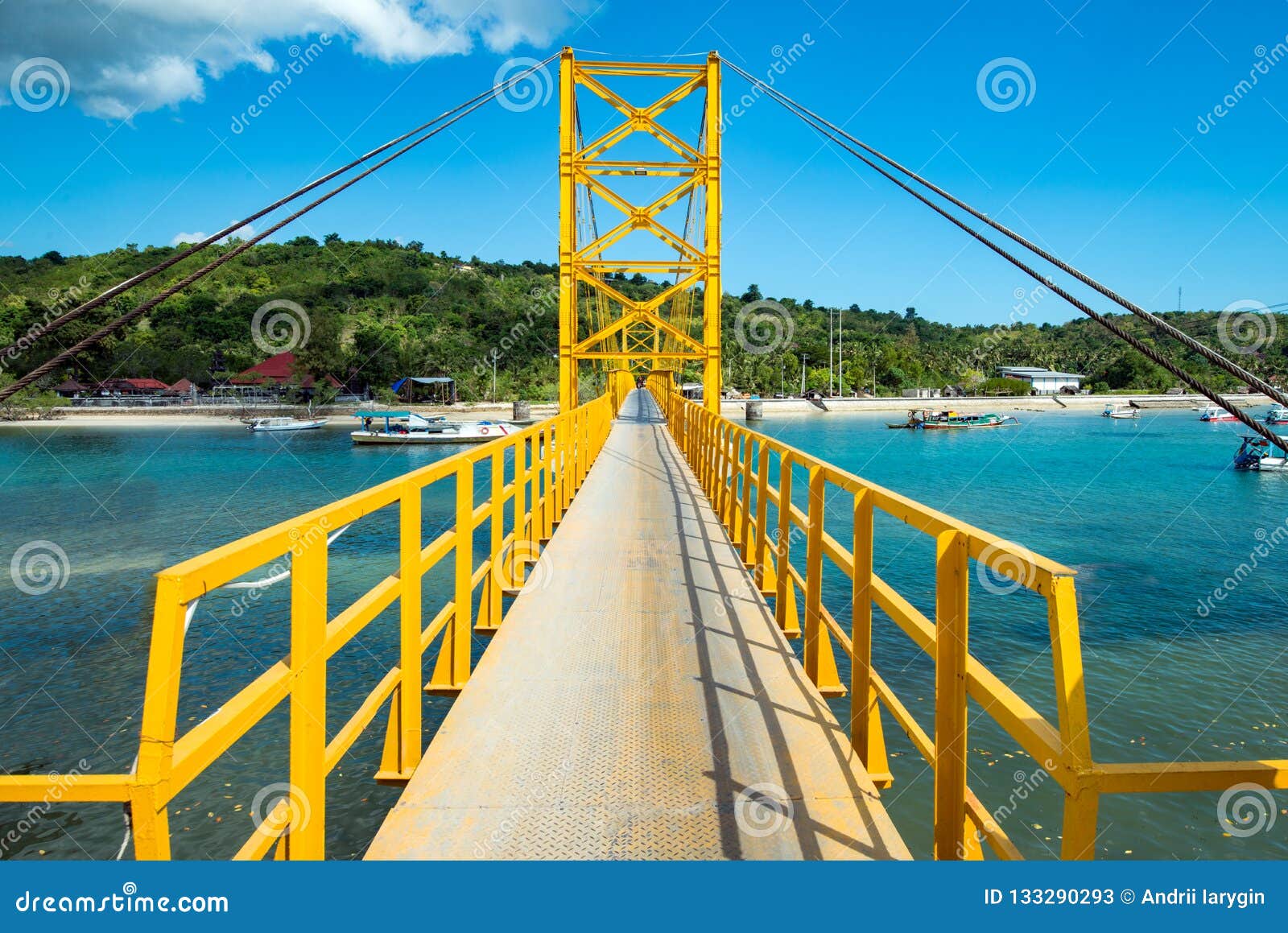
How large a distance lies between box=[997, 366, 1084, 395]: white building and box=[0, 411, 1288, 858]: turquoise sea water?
7798cm

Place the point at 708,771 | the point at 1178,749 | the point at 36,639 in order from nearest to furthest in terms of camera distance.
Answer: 1. the point at 708,771
2. the point at 1178,749
3. the point at 36,639

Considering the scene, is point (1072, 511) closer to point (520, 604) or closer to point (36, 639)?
point (520, 604)

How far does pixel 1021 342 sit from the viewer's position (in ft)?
388

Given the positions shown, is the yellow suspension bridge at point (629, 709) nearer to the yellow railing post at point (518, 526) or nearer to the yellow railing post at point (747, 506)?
the yellow railing post at point (518, 526)

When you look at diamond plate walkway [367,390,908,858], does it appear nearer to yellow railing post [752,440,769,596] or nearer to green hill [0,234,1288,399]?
yellow railing post [752,440,769,596]

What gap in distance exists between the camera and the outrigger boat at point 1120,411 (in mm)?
85938

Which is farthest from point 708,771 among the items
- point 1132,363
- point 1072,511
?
point 1132,363

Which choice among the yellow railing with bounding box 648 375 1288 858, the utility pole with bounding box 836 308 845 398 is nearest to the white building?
the utility pole with bounding box 836 308 845 398

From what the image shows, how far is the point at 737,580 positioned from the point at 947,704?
11.5ft

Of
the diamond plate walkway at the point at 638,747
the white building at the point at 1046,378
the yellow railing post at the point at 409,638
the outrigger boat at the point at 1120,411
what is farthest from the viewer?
the white building at the point at 1046,378

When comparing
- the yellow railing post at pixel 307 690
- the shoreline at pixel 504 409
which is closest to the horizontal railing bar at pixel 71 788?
the yellow railing post at pixel 307 690

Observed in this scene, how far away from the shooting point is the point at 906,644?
10.1 meters

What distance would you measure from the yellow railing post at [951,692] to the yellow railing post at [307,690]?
1691 mm

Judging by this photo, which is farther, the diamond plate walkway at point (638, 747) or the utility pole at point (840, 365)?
the utility pole at point (840, 365)
